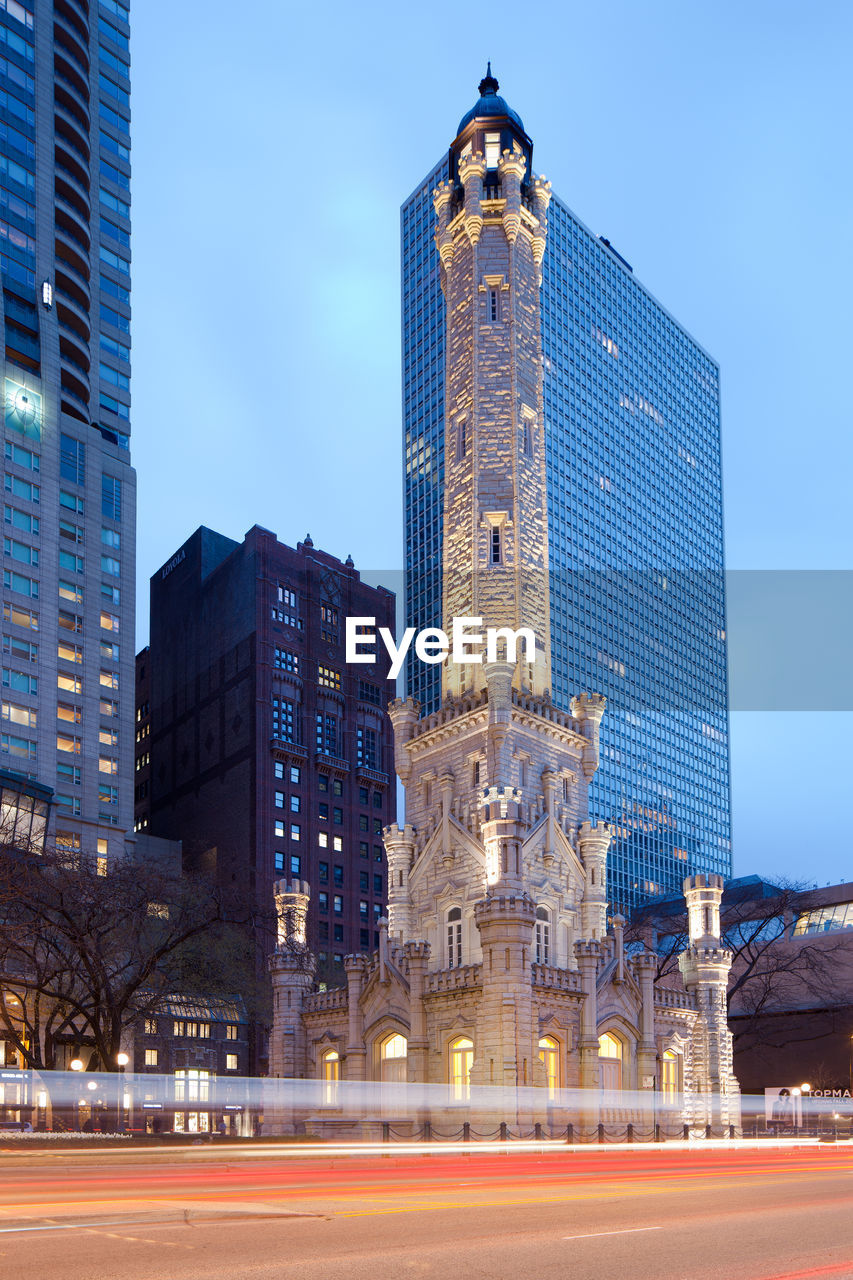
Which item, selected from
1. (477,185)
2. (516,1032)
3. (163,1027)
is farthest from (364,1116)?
(163,1027)

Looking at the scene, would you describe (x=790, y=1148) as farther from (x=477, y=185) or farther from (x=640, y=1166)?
(x=477, y=185)

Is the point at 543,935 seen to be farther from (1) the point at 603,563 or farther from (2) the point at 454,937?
(1) the point at 603,563

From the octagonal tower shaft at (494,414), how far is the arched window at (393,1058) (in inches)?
609

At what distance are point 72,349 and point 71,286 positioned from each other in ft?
19.5

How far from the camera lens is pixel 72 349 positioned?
117 m

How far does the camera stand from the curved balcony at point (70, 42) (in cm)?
12012

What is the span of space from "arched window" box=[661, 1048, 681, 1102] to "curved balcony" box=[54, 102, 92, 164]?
103204mm

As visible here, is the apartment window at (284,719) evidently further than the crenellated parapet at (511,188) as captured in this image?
Yes

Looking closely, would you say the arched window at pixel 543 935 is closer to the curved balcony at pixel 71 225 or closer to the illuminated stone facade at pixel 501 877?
the illuminated stone facade at pixel 501 877

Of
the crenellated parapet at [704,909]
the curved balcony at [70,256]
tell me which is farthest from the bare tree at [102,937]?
the curved balcony at [70,256]

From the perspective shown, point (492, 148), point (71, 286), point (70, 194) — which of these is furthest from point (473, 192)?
point (70, 194)

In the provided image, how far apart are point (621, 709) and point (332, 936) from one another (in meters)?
65.2

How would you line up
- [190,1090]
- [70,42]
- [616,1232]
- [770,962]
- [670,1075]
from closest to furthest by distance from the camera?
[616,1232], [670,1075], [770,962], [190,1090], [70,42]

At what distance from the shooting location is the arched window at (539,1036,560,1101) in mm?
46781
